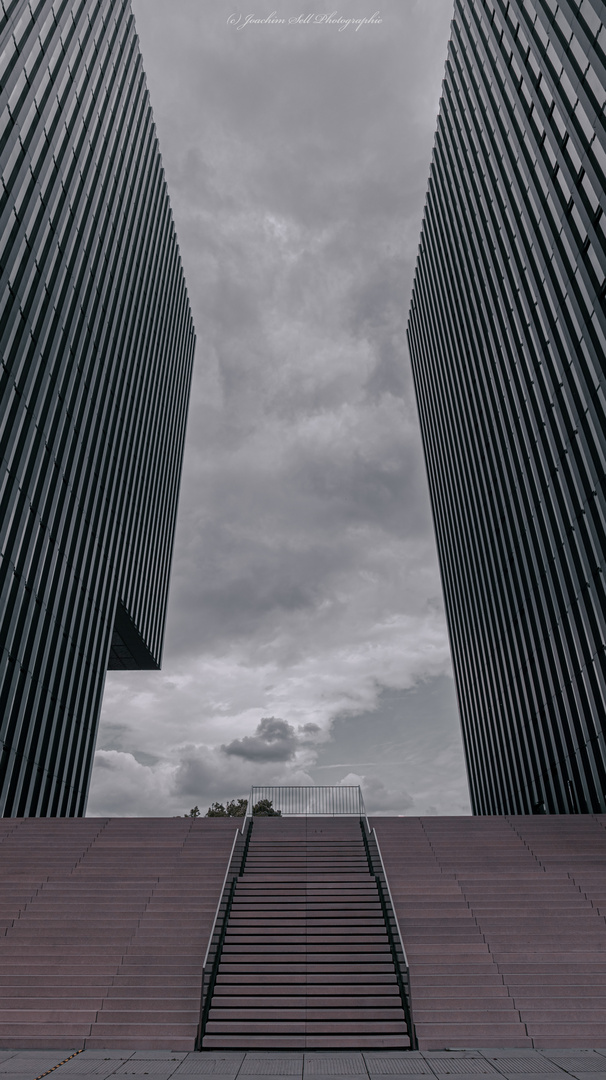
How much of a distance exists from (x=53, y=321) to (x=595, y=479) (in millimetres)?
26317

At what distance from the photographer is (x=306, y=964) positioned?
1164cm

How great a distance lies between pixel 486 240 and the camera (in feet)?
125

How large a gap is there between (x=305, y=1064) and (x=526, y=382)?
3108 centimetres

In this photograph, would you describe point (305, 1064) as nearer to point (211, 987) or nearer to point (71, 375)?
point (211, 987)

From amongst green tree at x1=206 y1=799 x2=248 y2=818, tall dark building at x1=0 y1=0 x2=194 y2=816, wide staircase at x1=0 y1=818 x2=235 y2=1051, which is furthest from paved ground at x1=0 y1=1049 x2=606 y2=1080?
green tree at x1=206 y1=799 x2=248 y2=818

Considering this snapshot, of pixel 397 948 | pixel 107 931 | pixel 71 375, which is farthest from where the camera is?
pixel 71 375

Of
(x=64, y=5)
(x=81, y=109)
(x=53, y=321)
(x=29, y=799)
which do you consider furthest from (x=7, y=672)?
(x=64, y=5)

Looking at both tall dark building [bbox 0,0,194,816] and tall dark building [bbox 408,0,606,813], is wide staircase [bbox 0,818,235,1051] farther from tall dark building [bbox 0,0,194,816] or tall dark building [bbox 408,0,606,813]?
tall dark building [bbox 408,0,606,813]

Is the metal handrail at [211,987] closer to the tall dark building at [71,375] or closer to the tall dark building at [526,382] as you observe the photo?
the tall dark building at [71,375]

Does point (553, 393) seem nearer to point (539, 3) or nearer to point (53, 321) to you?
point (539, 3)

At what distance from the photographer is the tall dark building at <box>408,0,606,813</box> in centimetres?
2648

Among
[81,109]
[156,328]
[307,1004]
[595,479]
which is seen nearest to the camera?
[307,1004]

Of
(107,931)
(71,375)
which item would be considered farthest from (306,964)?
(71,375)

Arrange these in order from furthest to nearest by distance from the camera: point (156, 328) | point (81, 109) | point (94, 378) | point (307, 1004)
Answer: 1. point (156, 328)
2. point (94, 378)
3. point (81, 109)
4. point (307, 1004)
